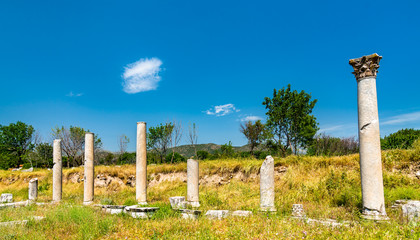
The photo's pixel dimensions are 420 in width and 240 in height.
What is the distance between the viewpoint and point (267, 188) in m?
9.54

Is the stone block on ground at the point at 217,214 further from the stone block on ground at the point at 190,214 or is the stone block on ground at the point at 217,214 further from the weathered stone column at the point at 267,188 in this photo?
the weathered stone column at the point at 267,188

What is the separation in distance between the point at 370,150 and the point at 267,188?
3620 millimetres

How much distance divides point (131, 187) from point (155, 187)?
3031 mm

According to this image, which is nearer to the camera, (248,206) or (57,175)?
(248,206)

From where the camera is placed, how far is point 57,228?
7641 millimetres

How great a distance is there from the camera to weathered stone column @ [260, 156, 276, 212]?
9344 mm

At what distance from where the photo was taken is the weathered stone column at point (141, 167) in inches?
484

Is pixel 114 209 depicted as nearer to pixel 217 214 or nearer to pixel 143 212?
pixel 143 212

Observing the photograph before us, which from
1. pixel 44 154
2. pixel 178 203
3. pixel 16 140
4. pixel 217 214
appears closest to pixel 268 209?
pixel 217 214

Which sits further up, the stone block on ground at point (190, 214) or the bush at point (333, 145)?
the bush at point (333, 145)

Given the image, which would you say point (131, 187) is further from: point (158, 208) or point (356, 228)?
point (356, 228)

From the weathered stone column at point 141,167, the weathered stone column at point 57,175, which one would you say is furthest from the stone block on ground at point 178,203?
the weathered stone column at point 57,175

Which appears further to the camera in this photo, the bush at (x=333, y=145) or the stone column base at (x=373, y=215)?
the bush at (x=333, y=145)

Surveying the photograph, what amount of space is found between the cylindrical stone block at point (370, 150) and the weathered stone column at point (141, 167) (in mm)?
9121
